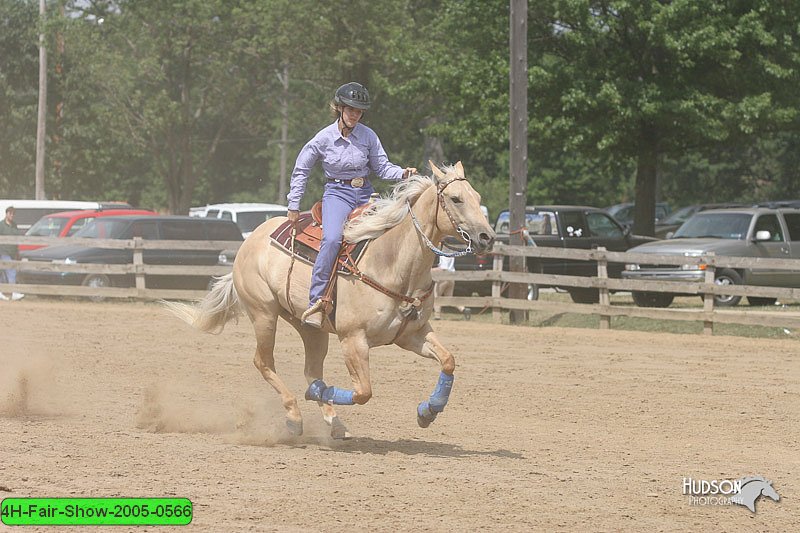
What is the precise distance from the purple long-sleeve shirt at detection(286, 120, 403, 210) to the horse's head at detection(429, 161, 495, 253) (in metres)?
0.62

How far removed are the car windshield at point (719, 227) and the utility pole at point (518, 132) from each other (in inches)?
170

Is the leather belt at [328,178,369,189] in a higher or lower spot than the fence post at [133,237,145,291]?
higher

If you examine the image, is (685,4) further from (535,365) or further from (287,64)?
(287,64)

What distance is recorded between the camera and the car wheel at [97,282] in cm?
2330

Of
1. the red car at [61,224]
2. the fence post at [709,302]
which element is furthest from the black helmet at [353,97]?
the red car at [61,224]

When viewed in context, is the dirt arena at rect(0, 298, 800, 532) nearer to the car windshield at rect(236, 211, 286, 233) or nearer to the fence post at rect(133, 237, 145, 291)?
the fence post at rect(133, 237, 145, 291)

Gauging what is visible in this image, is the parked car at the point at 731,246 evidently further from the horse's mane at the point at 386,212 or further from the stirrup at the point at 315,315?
the stirrup at the point at 315,315

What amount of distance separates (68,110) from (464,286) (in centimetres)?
3345

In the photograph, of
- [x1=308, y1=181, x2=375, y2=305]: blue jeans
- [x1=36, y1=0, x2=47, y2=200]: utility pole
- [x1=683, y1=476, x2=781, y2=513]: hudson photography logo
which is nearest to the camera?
[x1=683, y1=476, x2=781, y2=513]: hudson photography logo

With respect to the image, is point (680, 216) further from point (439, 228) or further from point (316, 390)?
point (439, 228)

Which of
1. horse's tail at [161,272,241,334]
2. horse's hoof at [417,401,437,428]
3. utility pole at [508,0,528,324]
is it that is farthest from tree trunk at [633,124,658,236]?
horse's hoof at [417,401,437,428]

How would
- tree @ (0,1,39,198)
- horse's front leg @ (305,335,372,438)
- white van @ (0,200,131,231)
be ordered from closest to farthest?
horse's front leg @ (305,335,372,438) < white van @ (0,200,131,231) < tree @ (0,1,39,198)

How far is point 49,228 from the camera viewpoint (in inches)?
1029

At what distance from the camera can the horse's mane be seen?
850 centimetres
